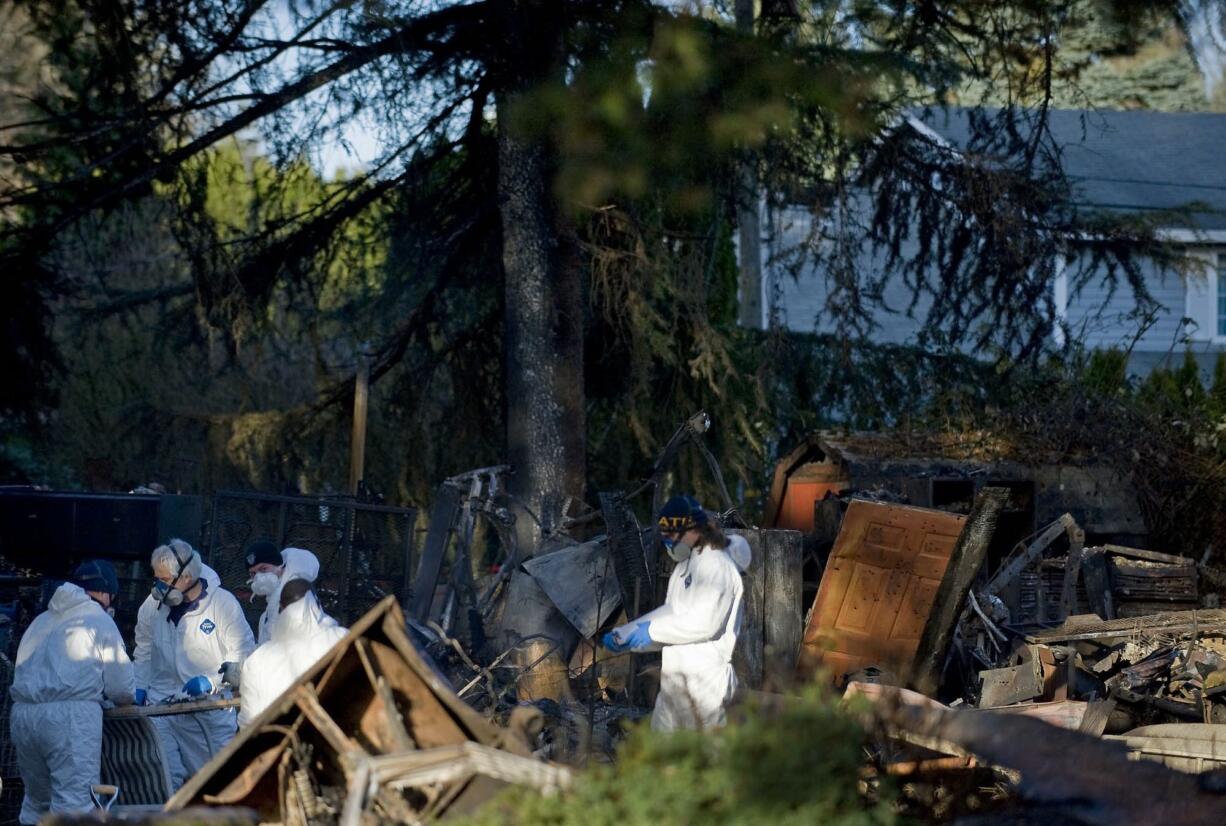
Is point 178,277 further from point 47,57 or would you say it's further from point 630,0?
point 630,0

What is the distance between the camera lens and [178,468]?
53.1 ft

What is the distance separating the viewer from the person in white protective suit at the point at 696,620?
739 cm

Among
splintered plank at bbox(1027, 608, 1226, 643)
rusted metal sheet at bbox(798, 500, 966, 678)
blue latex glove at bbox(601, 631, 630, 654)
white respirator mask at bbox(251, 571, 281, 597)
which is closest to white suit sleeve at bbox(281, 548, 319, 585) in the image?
white respirator mask at bbox(251, 571, 281, 597)

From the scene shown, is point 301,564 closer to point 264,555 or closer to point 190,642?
point 264,555

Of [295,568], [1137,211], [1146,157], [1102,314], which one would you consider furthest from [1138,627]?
[1146,157]

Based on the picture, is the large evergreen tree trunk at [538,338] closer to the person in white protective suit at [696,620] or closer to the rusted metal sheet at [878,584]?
the rusted metal sheet at [878,584]

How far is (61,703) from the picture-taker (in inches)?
301

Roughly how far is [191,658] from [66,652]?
1204 mm

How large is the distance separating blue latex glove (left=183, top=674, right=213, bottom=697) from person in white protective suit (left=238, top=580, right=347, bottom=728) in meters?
1.34

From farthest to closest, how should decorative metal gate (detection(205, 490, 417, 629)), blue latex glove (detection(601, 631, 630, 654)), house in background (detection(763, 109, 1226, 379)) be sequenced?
house in background (detection(763, 109, 1226, 379)) → decorative metal gate (detection(205, 490, 417, 629)) → blue latex glove (detection(601, 631, 630, 654))

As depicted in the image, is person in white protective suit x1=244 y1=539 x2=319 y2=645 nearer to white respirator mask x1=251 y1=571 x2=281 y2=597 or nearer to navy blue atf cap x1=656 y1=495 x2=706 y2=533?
white respirator mask x1=251 y1=571 x2=281 y2=597

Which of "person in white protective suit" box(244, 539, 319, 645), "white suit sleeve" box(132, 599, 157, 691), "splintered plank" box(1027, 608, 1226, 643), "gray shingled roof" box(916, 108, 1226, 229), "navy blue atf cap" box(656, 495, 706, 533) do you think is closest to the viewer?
"navy blue atf cap" box(656, 495, 706, 533)

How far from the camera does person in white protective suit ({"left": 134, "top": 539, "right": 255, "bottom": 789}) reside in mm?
8602

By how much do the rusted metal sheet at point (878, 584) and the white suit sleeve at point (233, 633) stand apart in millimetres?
3901
